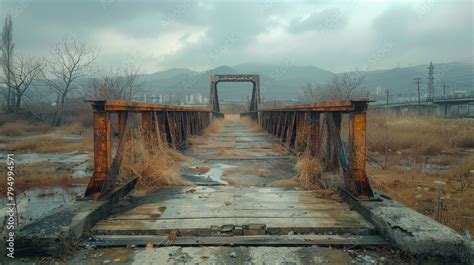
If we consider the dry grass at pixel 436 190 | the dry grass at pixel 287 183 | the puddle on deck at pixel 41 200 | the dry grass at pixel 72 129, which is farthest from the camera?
the dry grass at pixel 72 129

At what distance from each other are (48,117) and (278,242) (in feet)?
91.7

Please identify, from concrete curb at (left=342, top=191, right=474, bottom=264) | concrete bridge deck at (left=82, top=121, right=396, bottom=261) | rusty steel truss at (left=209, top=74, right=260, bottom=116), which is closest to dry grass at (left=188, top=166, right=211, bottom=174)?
concrete bridge deck at (left=82, top=121, right=396, bottom=261)

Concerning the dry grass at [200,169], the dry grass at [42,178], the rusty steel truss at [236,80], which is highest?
the rusty steel truss at [236,80]

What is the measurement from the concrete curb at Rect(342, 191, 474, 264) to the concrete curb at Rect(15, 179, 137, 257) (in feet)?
9.24

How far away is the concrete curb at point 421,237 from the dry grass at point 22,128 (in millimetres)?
23423

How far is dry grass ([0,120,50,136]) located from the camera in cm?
2245

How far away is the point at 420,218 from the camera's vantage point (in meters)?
3.55

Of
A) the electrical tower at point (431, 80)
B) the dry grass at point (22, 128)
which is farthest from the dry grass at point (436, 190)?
the electrical tower at point (431, 80)

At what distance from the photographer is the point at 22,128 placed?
23.8 m

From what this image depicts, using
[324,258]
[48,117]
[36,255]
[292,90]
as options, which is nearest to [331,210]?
[324,258]

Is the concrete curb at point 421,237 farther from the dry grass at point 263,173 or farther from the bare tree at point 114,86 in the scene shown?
the bare tree at point 114,86

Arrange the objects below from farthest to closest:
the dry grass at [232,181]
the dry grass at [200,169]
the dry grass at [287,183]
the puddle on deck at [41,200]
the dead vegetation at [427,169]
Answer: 1. the dry grass at [200,169]
2. the dry grass at [232,181]
3. the dry grass at [287,183]
4. the dead vegetation at [427,169]
5. the puddle on deck at [41,200]

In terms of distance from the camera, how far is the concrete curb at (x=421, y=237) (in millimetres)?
2990

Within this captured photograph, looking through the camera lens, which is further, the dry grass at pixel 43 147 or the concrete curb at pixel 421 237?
the dry grass at pixel 43 147
